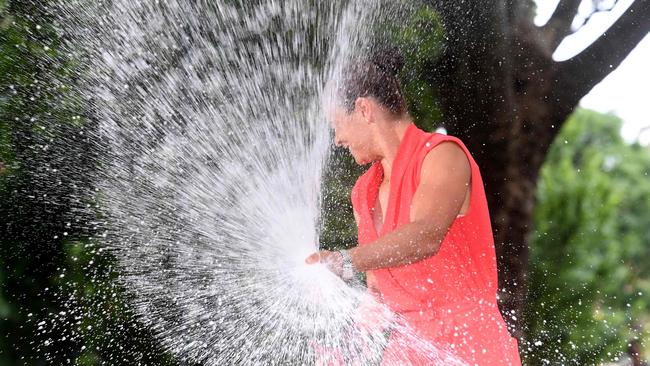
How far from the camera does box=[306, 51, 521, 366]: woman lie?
1772 millimetres

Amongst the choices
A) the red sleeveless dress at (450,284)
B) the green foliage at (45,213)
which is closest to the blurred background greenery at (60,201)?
the green foliage at (45,213)

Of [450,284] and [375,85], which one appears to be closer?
[450,284]

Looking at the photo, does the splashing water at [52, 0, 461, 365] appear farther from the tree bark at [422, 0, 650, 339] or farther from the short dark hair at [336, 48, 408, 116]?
the tree bark at [422, 0, 650, 339]

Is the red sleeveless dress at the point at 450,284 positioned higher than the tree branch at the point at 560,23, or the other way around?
the tree branch at the point at 560,23

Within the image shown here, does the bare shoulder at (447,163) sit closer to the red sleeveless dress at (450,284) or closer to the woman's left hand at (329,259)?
the red sleeveless dress at (450,284)

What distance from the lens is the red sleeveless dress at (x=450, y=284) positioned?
5.84 feet

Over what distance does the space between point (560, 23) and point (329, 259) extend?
2.10 metres

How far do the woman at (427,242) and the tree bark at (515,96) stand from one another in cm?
133

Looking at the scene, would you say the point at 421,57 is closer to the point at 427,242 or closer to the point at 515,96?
the point at 515,96

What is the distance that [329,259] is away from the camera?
181cm

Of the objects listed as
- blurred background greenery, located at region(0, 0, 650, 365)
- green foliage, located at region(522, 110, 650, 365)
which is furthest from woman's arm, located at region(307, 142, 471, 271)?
green foliage, located at region(522, 110, 650, 365)

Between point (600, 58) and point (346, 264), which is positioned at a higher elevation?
point (600, 58)

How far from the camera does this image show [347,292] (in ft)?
6.89

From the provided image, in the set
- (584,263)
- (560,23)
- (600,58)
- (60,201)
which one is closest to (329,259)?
(60,201)
